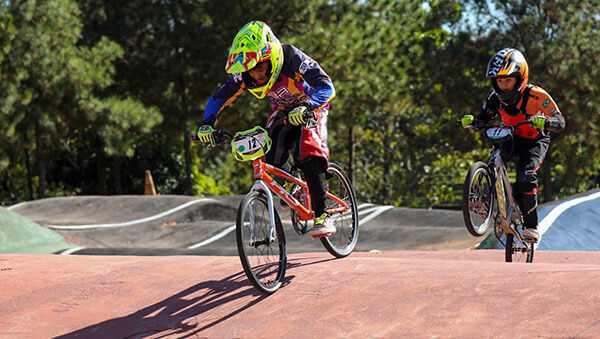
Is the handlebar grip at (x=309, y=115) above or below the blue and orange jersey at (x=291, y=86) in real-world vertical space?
below

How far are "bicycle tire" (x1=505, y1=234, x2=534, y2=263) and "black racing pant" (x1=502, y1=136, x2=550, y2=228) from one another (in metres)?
0.19

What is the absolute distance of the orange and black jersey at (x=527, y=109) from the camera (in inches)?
243

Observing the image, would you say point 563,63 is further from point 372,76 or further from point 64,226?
point 64,226

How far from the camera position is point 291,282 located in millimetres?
5098

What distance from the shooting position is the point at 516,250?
6453mm

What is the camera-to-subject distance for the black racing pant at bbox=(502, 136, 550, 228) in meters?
6.28

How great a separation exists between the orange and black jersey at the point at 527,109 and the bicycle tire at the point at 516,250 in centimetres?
99

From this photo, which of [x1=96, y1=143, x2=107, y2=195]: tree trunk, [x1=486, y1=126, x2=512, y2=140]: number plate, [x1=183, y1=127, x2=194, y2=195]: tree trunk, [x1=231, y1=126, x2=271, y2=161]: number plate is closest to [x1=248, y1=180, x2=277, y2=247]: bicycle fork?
[x1=231, y1=126, x2=271, y2=161]: number plate

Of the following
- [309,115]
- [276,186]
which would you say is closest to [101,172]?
[276,186]

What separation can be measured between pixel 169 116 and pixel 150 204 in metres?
7.36

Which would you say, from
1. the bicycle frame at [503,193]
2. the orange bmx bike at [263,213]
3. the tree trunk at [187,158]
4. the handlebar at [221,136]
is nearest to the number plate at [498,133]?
the bicycle frame at [503,193]

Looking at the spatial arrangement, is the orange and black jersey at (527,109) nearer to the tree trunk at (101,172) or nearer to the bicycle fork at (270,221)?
the bicycle fork at (270,221)

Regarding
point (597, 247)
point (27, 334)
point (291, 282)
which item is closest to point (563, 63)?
point (597, 247)

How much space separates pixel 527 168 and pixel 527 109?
0.54 meters
